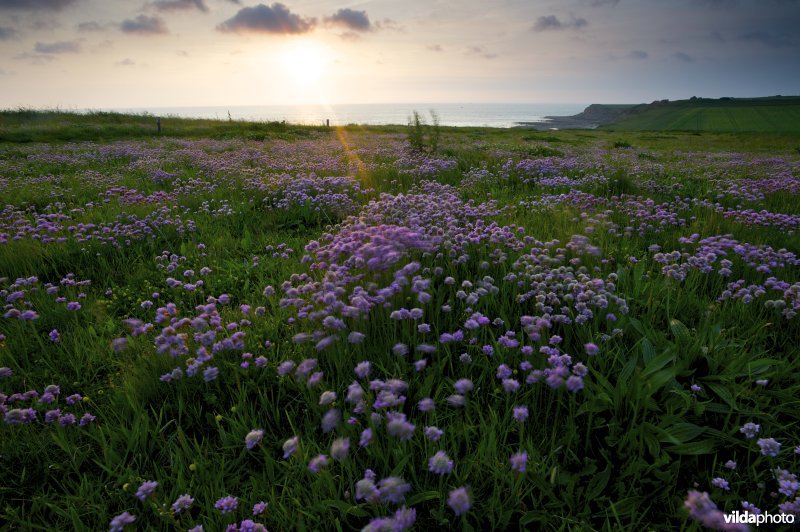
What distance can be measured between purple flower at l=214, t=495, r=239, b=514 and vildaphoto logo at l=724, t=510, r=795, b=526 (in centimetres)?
258

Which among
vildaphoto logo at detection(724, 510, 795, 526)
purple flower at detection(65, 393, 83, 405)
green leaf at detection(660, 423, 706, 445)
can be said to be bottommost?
vildaphoto logo at detection(724, 510, 795, 526)

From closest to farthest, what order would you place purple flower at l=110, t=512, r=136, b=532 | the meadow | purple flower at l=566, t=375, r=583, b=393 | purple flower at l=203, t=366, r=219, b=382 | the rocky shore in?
purple flower at l=110, t=512, r=136, b=532
the meadow
purple flower at l=566, t=375, r=583, b=393
purple flower at l=203, t=366, r=219, b=382
the rocky shore

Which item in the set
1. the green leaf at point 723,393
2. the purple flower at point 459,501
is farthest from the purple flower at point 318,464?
the green leaf at point 723,393

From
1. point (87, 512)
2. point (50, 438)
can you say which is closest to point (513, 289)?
point (87, 512)

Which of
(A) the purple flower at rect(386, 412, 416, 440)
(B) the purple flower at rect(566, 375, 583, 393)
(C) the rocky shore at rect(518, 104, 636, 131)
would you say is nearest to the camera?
(A) the purple flower at rect(386, 412, 416, 440)

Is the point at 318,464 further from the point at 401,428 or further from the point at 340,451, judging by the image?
the point at 401,428

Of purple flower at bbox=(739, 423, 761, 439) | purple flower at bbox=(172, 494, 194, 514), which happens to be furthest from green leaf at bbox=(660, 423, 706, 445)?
purple flower at bbox=(172, 494, 194, 514)

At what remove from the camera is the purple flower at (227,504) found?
2.13m

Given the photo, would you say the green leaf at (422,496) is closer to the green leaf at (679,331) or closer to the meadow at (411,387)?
the meadow at (411,387)

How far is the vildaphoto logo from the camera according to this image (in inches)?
77.7

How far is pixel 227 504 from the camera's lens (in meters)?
2.15

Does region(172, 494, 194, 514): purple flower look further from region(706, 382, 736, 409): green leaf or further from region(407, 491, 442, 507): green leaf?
region(706, 382, 736, 409): green leaf

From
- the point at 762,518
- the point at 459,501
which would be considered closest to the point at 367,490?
the point at 459,501

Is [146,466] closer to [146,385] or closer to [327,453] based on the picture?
[146,385]
